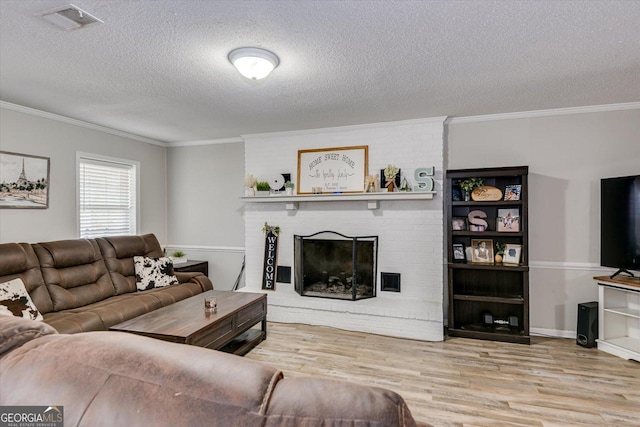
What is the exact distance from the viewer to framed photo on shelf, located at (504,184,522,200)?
145 inches

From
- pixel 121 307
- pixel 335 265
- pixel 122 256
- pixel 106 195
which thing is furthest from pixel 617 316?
pixel 106 195

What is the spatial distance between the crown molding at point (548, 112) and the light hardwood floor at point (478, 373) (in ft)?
7.83

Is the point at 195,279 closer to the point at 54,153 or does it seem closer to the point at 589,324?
the point at 54,153

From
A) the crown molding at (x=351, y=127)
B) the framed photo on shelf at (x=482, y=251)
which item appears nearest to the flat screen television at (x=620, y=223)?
the framed photo on shelf at (x=482, y=251)

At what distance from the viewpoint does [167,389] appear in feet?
2.11

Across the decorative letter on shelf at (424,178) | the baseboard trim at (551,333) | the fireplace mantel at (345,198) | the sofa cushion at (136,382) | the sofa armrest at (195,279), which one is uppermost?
the decorative letter on shelf at (424,178)

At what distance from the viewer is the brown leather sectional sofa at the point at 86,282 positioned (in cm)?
299

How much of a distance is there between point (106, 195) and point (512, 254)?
16.3ft

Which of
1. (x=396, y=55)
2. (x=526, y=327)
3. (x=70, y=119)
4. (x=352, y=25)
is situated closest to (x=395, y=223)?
(x=526, y=327)

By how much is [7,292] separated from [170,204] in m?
2.79

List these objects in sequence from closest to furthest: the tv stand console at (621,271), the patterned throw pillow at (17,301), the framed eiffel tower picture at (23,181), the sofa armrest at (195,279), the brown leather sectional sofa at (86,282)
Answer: the patterned throw pillow at (17,301) < the brown leather sectional sofa at (86,282) < the tv stand console at (621,271) < the framed eiffel tower picture at (23,181) < the sofa armrest at (195,279)

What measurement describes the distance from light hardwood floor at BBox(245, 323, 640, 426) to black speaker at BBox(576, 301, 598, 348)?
0.30ft

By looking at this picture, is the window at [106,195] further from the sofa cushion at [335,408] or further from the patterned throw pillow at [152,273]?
the sofa cushion at [335,408]

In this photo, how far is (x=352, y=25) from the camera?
2.04m
